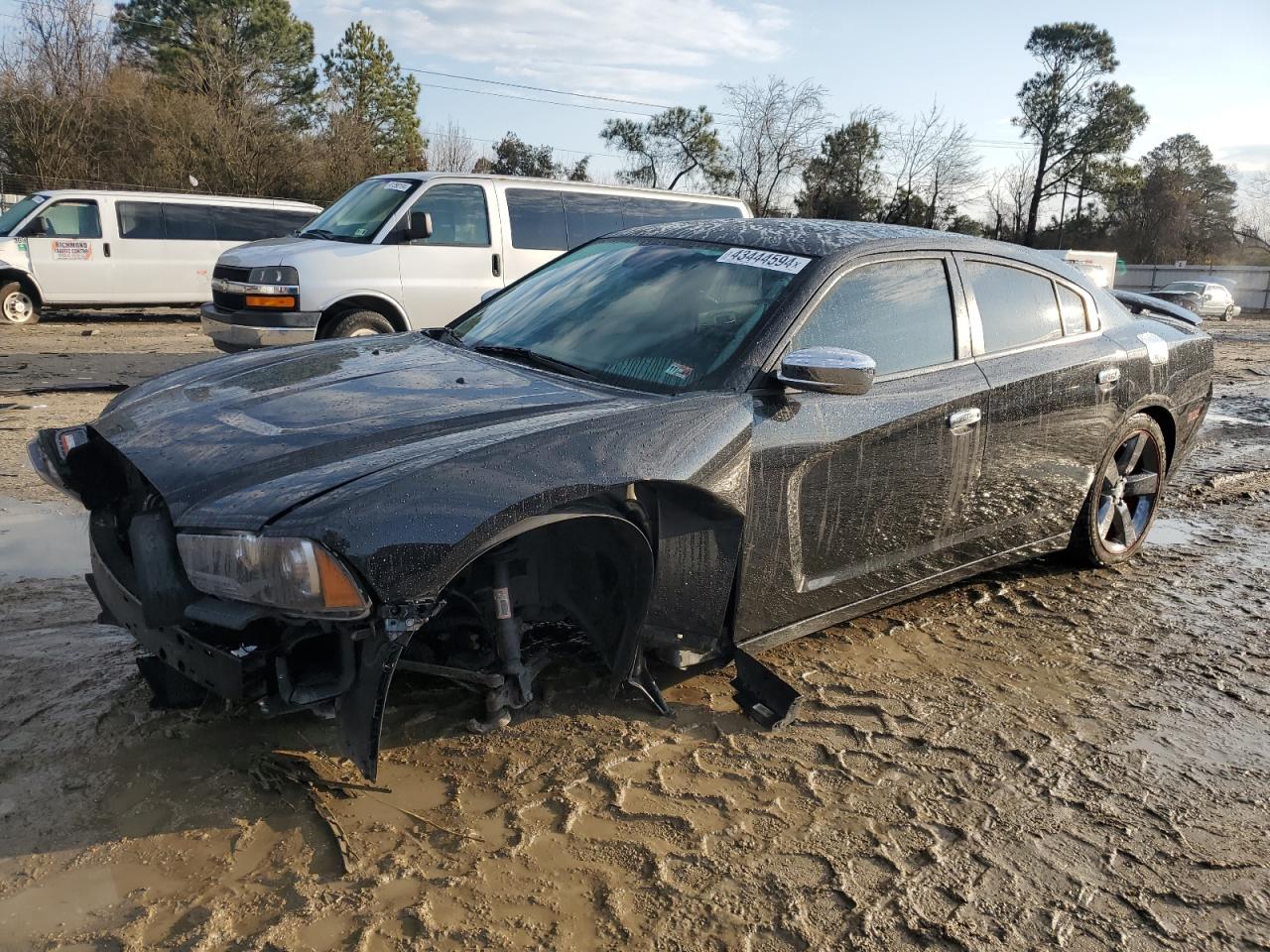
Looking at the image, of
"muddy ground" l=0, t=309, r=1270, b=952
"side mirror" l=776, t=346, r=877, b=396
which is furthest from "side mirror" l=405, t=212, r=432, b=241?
"side mirror" l=776, t=346, r=877, b=396

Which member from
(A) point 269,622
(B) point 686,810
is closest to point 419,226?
(A) point 269,622

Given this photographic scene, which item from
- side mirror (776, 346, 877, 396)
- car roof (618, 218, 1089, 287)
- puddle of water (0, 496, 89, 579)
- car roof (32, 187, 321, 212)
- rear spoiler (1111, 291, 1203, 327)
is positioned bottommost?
puddle of water (0, 496, 89, 579)

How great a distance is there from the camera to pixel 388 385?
125 inches

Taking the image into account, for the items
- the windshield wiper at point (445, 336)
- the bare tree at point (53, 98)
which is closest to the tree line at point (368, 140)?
the bare tree at point (53, 98)

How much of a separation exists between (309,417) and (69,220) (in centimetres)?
1333

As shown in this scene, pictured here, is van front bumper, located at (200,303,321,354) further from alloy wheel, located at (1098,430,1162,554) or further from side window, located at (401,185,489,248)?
alloy wheel, located at (1098,430,1162,554)

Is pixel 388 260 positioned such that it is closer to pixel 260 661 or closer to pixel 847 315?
pixel 847 315

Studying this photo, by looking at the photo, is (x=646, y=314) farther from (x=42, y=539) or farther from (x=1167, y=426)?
(x=42, y=539)

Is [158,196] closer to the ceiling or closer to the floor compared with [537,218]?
closer to the ceiling

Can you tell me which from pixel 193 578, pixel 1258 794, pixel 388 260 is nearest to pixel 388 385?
pixel 193 578

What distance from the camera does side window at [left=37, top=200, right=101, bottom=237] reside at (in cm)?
1343

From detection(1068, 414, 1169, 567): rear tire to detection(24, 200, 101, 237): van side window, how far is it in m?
14.0

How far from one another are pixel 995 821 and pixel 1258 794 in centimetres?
89

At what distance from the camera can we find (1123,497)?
4.82 metres
